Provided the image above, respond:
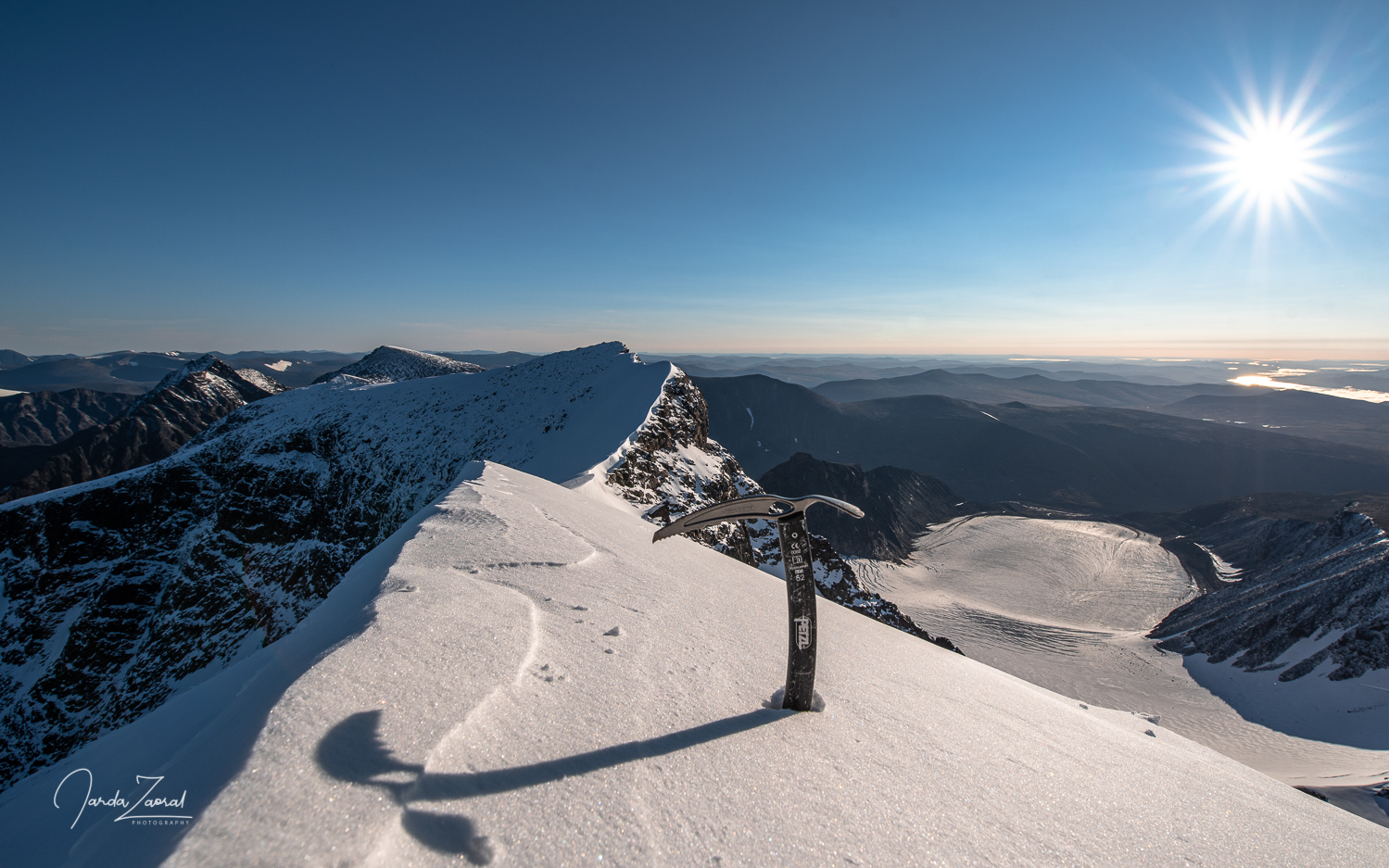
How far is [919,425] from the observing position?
15250cm

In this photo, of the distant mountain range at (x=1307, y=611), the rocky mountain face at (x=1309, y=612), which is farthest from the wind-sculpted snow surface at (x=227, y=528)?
the rocky mountain face at (x=1309, y=612)

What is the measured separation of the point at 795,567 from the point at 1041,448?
151347 mm

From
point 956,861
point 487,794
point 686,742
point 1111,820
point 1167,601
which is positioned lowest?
point 1167,601

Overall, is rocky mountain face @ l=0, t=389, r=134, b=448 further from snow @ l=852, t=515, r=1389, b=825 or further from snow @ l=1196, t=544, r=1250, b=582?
snow @ l=1196, t=544, r=1250, b=582

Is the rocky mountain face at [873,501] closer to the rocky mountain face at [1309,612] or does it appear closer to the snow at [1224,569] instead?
the rocky mountain face at [1309,612]

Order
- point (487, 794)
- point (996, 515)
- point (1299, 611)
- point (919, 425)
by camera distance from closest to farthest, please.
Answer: point (487, 794)
point (1299, 611)
point (996, 515)
point (919, 425)

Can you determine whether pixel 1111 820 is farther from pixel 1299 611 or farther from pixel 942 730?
pixel 1299 611

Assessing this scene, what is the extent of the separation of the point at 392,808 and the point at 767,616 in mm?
4673

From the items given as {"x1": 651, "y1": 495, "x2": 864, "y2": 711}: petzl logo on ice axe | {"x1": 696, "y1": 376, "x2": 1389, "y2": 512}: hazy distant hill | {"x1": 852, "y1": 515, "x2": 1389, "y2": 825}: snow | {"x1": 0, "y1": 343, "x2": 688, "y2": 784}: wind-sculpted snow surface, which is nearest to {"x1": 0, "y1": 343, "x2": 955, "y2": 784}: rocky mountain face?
{"x1": 0, "y1": 343, "x2": 688, "y2": 784}: wind-sculpted snow surface

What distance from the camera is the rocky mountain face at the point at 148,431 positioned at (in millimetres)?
91625

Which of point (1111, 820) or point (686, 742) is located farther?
point (1111, 820)

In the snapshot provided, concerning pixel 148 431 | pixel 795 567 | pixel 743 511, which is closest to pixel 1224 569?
pixel 795 567

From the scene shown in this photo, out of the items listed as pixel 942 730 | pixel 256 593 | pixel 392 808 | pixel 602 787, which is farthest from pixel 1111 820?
pixel 256 593

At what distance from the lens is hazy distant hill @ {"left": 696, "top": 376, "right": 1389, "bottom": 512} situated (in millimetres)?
108312
